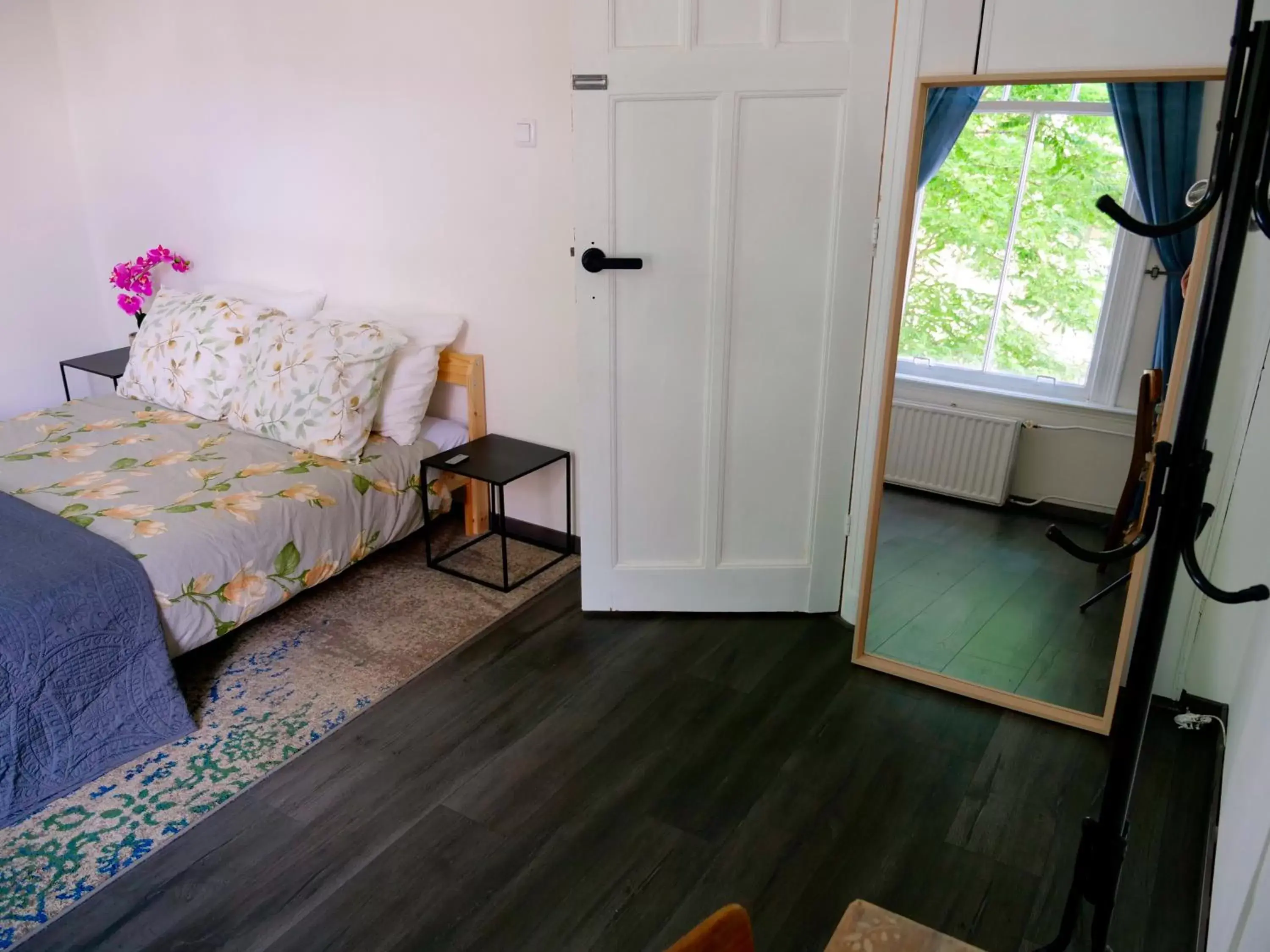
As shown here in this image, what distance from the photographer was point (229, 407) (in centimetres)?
334

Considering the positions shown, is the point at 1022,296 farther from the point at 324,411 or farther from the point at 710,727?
the point at 324,411

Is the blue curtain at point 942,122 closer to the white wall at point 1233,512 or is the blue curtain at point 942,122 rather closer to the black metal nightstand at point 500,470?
the white wall at point 1233,512

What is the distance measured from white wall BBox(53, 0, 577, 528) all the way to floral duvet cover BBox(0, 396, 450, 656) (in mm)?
561

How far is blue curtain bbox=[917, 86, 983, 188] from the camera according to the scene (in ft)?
8.04

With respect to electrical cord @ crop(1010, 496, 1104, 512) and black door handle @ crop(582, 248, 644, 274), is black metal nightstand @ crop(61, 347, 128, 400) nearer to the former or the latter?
black door handle @ crop(582, 248, 644, 274)

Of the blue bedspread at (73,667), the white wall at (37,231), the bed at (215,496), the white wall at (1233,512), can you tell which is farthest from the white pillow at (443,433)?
the white wall at (1233,512)

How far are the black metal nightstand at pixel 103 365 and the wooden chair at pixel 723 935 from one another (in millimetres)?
3734

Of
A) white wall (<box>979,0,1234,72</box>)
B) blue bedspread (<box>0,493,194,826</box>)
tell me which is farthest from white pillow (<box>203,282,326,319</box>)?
white wall (<box>979,0,1234,72</box>)

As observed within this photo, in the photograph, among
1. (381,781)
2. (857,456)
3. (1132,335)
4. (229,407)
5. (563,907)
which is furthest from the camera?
(229,407)

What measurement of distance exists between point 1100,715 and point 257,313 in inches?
122

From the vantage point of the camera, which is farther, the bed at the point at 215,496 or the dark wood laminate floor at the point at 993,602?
the dark wood laminate floor at the point at 993,602

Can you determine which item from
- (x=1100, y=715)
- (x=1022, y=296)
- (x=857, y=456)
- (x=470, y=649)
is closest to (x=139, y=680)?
(x=470, y=649)

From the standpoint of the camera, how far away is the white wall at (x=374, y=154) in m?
3.06

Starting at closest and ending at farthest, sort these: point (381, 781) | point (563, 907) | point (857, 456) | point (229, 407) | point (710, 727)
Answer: point (563, 907)
point (381, 781)
point (710, 727)
point (857, 456)
point (229, 407)
